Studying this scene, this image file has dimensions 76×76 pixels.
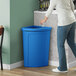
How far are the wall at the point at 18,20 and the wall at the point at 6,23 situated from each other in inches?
2.2

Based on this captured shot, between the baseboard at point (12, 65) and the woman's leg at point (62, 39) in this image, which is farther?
the baseboard at point (12, 65)

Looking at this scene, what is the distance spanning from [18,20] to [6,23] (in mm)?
257

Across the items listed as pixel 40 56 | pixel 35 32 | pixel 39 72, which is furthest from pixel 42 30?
pixel 39 72

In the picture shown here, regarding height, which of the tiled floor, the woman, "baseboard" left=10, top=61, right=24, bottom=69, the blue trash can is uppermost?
the woman

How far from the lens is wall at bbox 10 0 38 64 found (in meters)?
4.35

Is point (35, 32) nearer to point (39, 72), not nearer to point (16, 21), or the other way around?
point (16, 21)

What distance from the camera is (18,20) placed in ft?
14.7

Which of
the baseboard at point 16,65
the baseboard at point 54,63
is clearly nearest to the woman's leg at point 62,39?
the baseboard at point 54,63

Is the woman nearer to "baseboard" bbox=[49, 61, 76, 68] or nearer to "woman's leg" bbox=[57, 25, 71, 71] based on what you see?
"woman's leg" bbox=[57, 25, 71, 71]

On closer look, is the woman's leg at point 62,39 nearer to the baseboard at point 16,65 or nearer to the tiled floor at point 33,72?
the tiled floor at point 33,72

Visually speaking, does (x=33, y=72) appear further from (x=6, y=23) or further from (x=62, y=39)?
(x=6, y=23)

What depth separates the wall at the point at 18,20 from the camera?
4348 millimetres

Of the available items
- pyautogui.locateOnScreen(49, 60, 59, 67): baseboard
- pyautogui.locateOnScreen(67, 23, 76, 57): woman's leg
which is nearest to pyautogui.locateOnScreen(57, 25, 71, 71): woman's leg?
pyautogui.locateOnScreen(67, 23, 76, 57): woman's leg

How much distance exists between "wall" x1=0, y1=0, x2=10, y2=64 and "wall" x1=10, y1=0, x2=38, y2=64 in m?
Answer: 0.06
